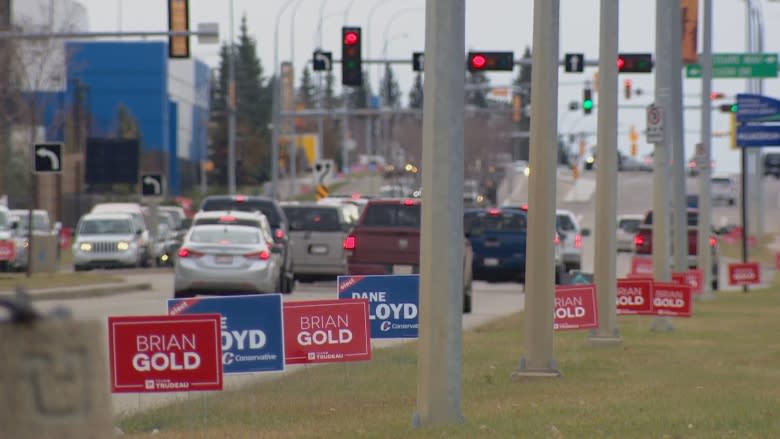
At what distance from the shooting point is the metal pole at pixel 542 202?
670 inches

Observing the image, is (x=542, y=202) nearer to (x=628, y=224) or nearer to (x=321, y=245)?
(x=321, y=245)

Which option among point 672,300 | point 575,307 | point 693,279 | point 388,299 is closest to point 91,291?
point 693,279

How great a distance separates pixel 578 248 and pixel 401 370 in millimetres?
25338

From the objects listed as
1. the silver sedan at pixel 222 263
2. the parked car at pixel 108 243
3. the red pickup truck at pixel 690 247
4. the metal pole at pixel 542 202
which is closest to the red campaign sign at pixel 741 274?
the red pickup truck at pixel 690 247

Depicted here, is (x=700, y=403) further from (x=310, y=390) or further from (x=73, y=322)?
(x=73, y=322)

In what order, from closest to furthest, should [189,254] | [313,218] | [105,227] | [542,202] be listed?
[542,202] → [189,254] → [313,218] → [105,227]

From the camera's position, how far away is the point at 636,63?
4031cm

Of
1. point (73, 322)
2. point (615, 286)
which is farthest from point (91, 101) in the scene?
point (73, 322)

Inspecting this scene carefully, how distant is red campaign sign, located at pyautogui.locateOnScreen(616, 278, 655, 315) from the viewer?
904 inches

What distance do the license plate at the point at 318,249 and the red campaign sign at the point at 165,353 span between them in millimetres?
26270

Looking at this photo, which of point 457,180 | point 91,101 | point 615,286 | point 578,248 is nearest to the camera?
point 457,180

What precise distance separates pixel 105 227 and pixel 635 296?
91.8ft

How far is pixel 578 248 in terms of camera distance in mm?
42875

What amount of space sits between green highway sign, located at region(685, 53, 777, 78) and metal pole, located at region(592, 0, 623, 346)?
82.3 ft
